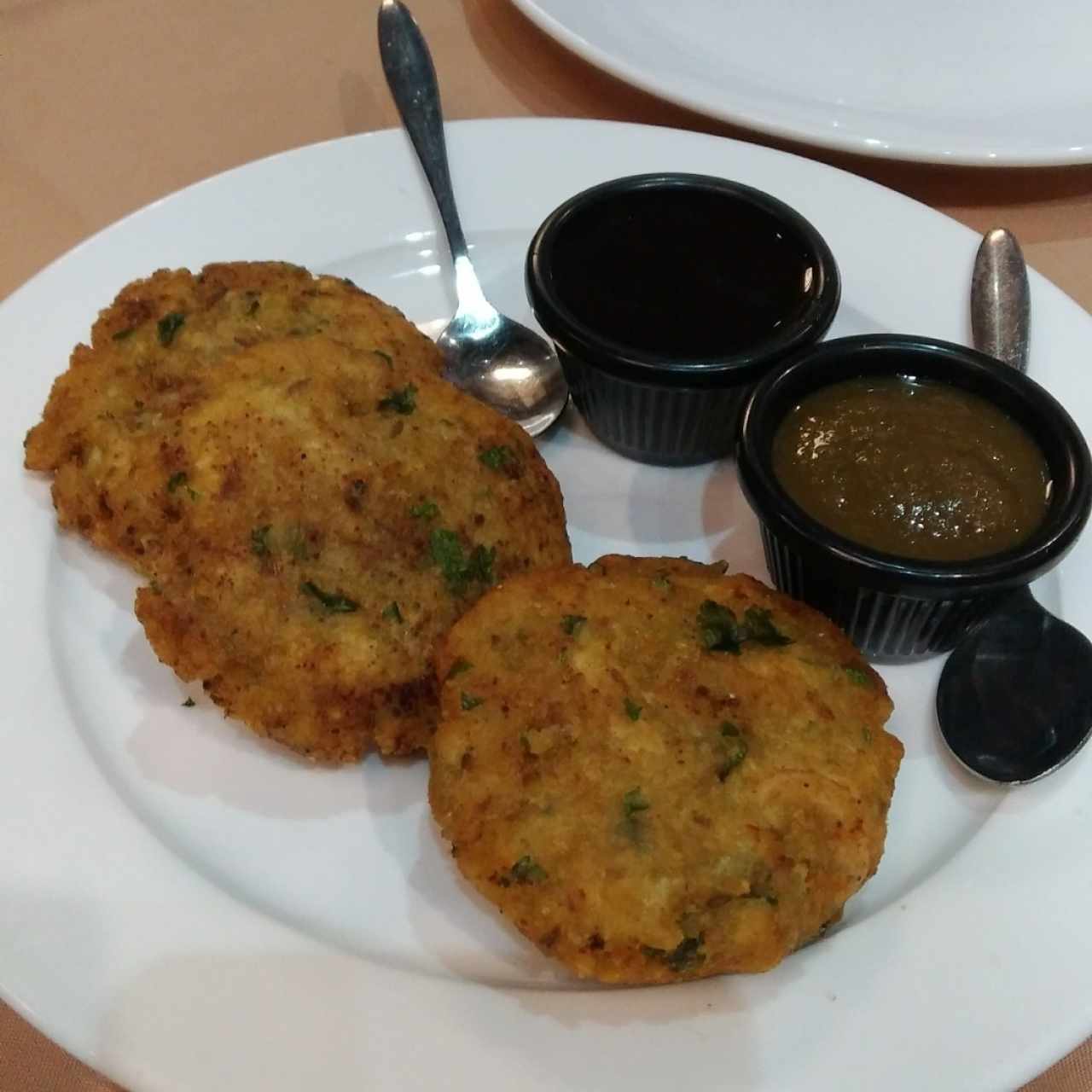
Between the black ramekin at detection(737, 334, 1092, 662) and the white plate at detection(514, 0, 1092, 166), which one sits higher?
the white plate at detection(514, 0, 1092, 166)

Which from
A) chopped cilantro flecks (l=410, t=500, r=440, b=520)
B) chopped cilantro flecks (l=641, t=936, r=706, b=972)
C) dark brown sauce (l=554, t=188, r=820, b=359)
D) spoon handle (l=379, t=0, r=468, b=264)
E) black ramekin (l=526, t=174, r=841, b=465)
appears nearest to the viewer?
chopped cilantro flecks (l=641, t=936, r=706, b=972)

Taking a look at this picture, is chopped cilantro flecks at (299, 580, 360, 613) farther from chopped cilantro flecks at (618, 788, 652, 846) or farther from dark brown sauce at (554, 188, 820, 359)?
dark brown sauce at (554, 188, 820, 359)

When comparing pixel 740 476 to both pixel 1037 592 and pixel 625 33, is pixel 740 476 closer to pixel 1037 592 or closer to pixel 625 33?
pixel 1037 592

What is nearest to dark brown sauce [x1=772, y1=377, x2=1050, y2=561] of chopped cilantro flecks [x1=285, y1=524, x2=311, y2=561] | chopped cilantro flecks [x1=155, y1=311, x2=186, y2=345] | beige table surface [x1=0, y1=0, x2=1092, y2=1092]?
chopped cilantro flecks [x1=285, y1=524, x2=311, y2=561]

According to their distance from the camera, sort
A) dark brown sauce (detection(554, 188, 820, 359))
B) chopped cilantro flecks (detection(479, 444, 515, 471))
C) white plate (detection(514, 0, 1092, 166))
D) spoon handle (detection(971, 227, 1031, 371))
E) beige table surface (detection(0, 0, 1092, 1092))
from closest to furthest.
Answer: chopped cilantro flecks (detection(479, 444, 515, 471)), dark brown sauce (detection(554, 188, 820, 359)), spoon handle (detection(971, 227, 1031, 371)), white plate (detection(514, 0, 1092, 166)), beige table surface (detection(0, 0, 1092, 1092))

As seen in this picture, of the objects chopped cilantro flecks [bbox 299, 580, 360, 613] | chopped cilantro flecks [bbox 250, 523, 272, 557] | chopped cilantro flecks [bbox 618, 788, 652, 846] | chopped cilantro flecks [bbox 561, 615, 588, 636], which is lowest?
chopped cilantro flecks [bbox 618, 788, 652, 846]

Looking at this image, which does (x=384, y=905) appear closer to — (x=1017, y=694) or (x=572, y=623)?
(x=572, y=623)
